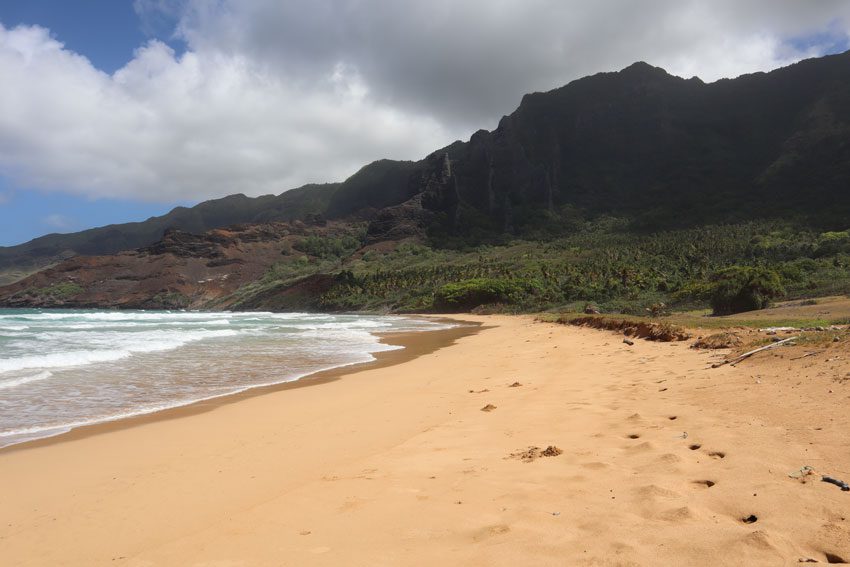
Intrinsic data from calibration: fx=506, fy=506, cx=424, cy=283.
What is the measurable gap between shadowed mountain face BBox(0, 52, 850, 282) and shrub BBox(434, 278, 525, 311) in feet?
162

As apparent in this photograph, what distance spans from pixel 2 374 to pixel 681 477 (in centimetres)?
1569

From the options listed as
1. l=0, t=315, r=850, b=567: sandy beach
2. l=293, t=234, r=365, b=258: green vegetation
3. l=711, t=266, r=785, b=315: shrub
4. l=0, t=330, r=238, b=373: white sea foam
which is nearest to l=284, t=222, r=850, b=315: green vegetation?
l=711, t=266, r=785, b=315: shrub

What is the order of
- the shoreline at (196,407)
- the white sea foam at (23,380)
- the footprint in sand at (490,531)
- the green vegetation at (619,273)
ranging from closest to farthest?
1. the footprint in sand at (490,531)
2. the shoreline at (196,407)
3. the white sea foam at (23,380)
4. the green vegetation at (619,273)

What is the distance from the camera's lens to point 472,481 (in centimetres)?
426

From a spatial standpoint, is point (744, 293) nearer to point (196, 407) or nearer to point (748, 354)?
point (748, 354)

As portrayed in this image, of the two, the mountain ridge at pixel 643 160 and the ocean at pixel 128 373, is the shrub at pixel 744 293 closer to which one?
the ocean at pixel 128 373

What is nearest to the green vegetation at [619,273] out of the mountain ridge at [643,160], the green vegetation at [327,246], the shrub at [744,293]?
the shrub at [744,293]

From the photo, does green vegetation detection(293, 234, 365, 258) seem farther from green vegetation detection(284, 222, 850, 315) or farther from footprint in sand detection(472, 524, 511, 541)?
footprint in sand detection(472, 524, 511, 541)

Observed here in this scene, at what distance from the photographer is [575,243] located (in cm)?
9794

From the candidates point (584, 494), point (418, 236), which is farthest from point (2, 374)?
point (418, 236)

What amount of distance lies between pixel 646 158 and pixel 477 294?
101814mm

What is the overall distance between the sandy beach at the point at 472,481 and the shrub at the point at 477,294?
5539 cm

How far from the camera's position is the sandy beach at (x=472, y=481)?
9.98ft

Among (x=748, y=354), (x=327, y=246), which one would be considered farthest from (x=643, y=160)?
(x=748, y=354)
